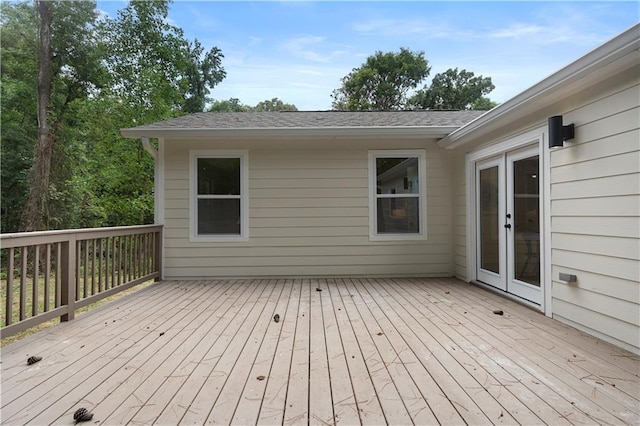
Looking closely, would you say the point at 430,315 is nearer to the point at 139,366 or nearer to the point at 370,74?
the point at 139,366

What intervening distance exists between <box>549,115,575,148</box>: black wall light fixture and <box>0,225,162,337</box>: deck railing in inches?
175

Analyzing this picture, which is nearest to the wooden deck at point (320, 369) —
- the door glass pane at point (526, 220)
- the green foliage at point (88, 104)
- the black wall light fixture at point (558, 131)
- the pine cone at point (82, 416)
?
the pine cone at point (82, 416)

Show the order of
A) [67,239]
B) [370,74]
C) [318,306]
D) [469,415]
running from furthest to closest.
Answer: [370,74] < [318,306] < [67,239] < [469,415]

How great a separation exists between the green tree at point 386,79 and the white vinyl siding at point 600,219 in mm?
18948

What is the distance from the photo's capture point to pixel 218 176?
5594 mm

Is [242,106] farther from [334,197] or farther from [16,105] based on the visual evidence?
[334,197]

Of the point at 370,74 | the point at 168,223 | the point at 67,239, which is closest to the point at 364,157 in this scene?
the point at 168,223

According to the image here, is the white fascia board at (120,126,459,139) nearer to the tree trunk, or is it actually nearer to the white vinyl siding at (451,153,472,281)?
the white vinyl siding at (451,153,472,281)

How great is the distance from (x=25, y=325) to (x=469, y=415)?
3392 mm

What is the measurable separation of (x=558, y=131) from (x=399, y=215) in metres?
2.81

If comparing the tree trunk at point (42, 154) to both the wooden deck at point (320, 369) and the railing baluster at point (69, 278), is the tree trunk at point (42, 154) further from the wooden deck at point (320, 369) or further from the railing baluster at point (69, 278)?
the wooden deck at point (320, 369)

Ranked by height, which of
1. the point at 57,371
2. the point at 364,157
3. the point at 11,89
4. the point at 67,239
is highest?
the point at 11,89

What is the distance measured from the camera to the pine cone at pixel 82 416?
5.44 feet

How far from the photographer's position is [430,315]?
3.45 m
